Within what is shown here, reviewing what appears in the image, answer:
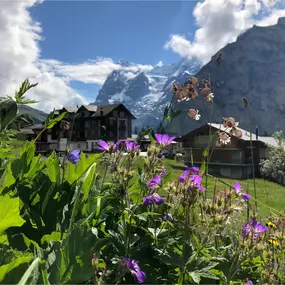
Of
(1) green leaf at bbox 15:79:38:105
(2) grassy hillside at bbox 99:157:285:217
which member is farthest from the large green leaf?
(2) grassy hillside at bbox 99:157:285:217

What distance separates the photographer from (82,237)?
1.06 metres

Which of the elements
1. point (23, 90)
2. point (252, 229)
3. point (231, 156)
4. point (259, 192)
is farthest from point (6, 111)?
point (231, 156)

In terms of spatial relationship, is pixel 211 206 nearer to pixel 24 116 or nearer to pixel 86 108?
pixel 24 116

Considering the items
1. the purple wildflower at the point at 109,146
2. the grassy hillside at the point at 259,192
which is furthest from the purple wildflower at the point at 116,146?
the grassy hillside at the point at 259,192

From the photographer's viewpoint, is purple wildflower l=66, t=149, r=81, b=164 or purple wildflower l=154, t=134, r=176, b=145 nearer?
purple wildflower l=154, t=134, r=176, b=145


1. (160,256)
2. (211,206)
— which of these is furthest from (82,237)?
(211,206)

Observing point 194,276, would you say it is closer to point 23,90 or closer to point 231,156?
point 23,90

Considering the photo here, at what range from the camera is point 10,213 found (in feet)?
3.44

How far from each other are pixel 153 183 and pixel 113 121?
261ft

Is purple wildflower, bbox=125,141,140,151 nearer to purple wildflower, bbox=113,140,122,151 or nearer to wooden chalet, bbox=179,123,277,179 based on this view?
purple wildflower, bbox=113,140,122,151

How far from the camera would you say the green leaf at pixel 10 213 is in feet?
3.44

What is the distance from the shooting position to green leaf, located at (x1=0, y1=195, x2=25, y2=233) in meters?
1.05

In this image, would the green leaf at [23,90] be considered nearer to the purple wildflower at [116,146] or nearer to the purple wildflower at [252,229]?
the purple wildflower at [116,146]

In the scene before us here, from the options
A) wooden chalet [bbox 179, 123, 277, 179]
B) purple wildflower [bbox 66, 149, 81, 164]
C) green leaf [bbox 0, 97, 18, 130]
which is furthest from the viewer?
wooden chalet [bbox 179, 123, 277, 179]
